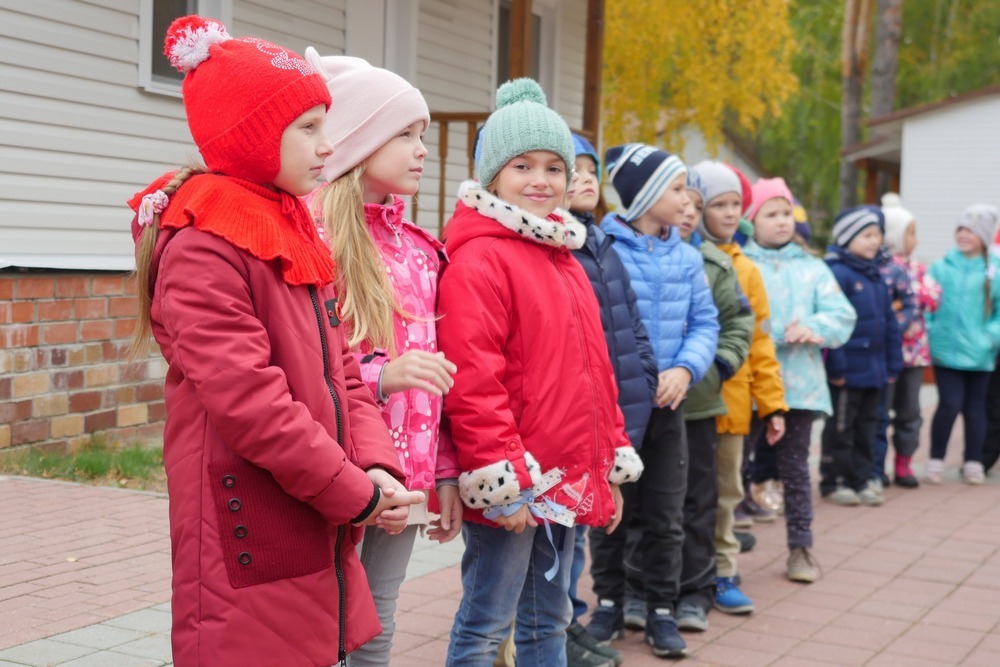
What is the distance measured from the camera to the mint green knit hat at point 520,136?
3732 millimetres

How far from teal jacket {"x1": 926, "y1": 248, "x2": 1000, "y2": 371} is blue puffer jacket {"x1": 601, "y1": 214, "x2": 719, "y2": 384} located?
5.29 m

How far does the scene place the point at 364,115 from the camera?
3.27 meters

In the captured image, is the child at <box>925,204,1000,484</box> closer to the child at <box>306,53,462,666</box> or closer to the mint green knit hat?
the mint green knit hat

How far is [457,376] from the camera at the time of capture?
3.45 meters

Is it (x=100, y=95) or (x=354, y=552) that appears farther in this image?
(x=100, y=95)

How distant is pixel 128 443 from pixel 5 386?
124cm

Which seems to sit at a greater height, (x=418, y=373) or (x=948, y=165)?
(x=948, y=165)

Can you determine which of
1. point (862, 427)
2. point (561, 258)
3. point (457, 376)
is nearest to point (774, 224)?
point (862, 427)

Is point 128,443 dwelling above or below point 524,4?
below

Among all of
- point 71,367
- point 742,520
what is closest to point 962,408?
point 742,520

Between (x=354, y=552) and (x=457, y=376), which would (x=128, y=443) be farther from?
(x=354, y=552)

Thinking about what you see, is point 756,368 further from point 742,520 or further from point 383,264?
point 383,264

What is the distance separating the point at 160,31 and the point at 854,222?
511 cm

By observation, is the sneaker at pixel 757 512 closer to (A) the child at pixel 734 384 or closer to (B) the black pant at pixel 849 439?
(B) the black pant at pixel 849 439
